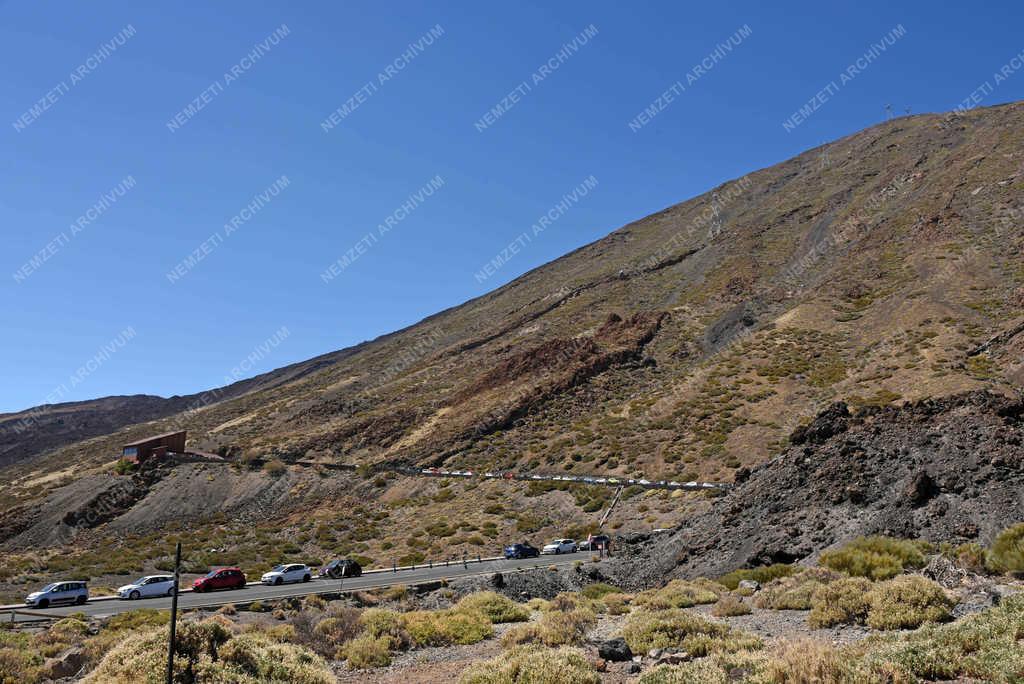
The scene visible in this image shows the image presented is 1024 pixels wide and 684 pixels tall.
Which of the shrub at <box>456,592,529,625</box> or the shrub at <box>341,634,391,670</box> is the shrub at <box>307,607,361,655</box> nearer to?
the shrub at <box>341,634,391,670</box>

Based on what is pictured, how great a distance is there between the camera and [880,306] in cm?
5431

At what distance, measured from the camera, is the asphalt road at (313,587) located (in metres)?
22.8

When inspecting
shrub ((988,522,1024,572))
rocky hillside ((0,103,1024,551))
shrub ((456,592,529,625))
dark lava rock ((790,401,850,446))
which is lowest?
shrub ((456,592,529,625))

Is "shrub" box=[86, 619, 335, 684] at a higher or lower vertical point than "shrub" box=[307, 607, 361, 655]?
higher

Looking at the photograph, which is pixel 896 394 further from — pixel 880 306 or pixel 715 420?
pixel 880 306

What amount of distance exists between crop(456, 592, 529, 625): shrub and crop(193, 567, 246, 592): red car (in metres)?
16.6

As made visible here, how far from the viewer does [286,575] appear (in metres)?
30.1

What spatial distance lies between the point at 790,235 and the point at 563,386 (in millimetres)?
45020

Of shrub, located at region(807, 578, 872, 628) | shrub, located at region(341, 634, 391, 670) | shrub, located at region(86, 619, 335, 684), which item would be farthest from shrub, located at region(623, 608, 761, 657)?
shrub, located at region(86, 619, 335, 684)

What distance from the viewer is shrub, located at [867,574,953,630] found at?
9703mm

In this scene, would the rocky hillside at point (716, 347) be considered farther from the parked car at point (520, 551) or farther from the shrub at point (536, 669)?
the shrub at point (536, 669)

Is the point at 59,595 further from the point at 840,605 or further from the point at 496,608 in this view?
the point at 840,605

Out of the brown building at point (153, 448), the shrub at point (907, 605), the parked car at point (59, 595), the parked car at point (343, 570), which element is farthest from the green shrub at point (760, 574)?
the brown building at point (153, 448)

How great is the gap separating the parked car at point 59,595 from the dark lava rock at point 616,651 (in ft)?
79.7
